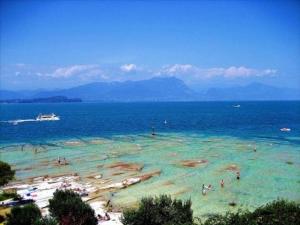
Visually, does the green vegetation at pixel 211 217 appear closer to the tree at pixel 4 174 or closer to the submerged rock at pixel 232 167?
the tree at pixel 4 174

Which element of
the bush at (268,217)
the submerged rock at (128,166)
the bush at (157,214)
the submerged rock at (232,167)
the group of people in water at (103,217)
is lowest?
the group of people in water at (103,217)

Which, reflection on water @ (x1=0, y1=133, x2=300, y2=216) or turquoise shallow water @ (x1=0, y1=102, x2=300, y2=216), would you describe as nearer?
reflection on water @ (x1=0, y1=133, x2=300, y2=216)

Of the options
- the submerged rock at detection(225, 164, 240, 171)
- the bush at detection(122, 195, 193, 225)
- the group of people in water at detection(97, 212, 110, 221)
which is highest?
the bush at detection(122, 195, 193, 225)

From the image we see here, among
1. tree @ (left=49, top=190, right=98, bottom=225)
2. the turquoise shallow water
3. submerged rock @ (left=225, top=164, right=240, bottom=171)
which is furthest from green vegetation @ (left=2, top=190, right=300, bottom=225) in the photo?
submerged rock @ (left=225, top=164, right=240, bottom=171)

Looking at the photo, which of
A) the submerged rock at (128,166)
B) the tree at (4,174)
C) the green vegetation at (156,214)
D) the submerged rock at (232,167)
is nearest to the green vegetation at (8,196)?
the tree at (4,174)

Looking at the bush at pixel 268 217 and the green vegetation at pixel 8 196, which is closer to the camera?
the bush at pixel 268 217

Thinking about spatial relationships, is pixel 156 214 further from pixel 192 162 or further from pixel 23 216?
pixel 192 162

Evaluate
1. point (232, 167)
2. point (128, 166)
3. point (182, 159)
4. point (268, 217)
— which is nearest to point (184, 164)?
point (182, 159)

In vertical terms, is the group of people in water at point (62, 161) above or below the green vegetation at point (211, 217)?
below

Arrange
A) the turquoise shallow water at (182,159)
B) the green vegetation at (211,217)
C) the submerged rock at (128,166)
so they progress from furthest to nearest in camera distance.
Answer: the submerged rock at (128,166), the turquoise shallow water at (182,159), the green vegetation at (211,217)

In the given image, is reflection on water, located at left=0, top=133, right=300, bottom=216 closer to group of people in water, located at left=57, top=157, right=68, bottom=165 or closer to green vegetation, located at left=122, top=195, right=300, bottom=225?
group of people in water, located at left=57, top=157, right=68, bottom=165

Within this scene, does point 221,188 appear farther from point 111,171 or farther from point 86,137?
point 86,137

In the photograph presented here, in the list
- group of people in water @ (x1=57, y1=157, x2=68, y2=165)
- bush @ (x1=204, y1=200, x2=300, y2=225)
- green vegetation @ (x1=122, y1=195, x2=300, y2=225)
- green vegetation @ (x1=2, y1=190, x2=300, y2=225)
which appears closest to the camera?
bush @ (x1=204, y1=200, x2=300, y2=225)
